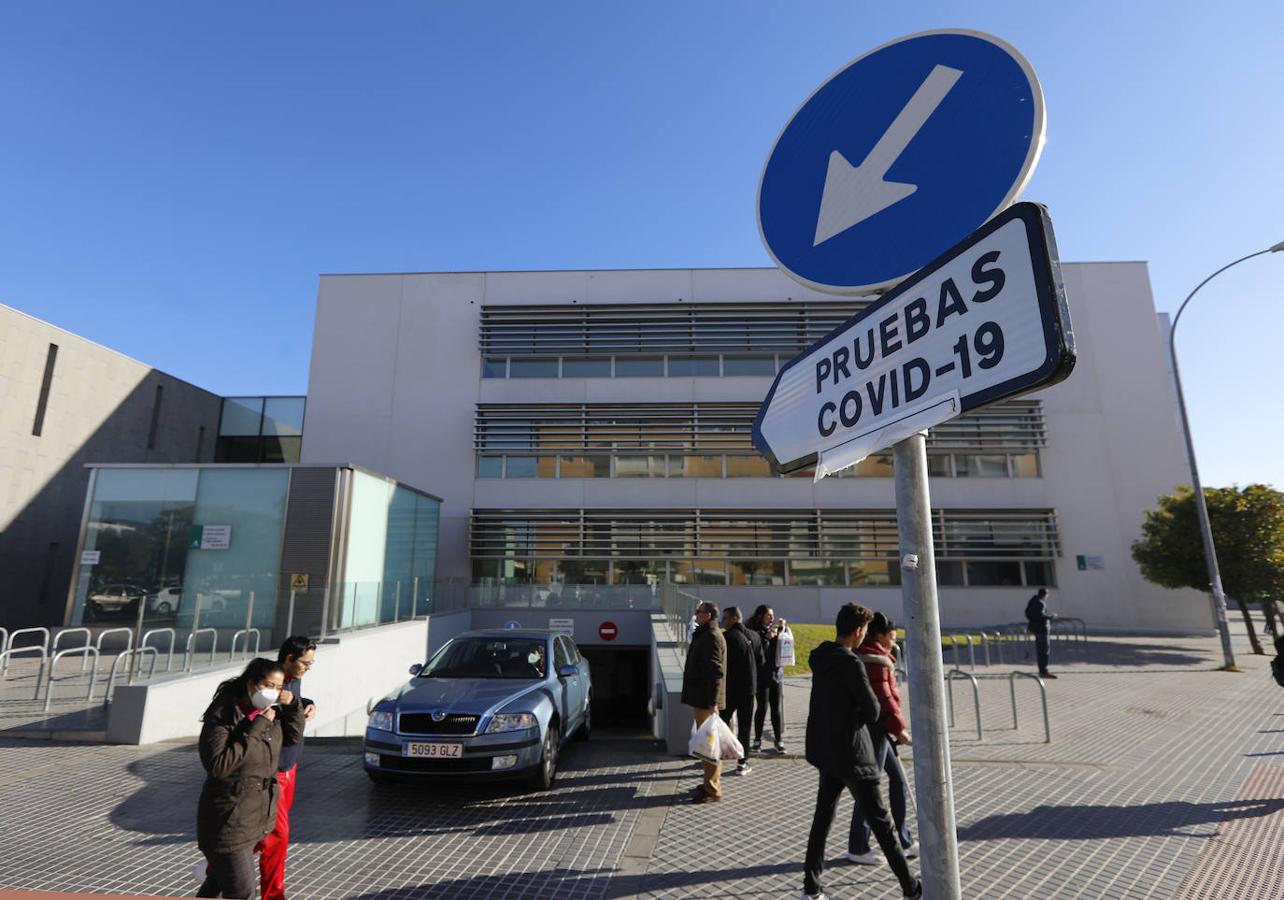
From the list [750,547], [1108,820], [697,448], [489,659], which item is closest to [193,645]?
[489,659]

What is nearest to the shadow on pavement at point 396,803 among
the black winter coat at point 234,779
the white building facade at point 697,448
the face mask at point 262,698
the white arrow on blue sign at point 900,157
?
the black winter coat at point 234,779

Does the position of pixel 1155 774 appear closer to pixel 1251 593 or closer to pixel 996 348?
pixel 996 348

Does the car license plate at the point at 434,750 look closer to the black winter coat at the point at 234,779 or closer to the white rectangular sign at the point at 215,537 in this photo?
the black winter coat at the point at 234,779

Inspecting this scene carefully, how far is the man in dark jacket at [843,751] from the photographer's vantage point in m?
3.78

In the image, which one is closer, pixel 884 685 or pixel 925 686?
pixel 925 686

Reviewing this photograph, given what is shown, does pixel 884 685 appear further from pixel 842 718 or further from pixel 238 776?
pixel 238 776

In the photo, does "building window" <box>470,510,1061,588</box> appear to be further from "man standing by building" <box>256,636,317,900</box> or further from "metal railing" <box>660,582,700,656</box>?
"man standing by building" <box>256,636,317,900</box>

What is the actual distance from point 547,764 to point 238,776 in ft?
11.6

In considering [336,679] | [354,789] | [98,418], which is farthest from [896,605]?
[98,418]

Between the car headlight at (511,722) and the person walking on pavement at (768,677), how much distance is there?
3.02 metres

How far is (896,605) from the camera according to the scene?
71.3 feet

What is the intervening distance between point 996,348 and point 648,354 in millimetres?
23667

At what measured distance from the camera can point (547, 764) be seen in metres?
6.13

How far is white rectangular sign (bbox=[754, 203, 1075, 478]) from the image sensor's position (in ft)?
4.41
